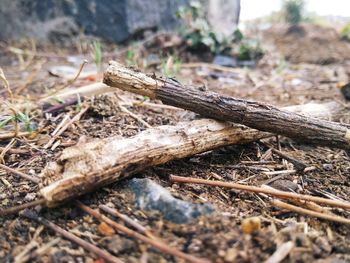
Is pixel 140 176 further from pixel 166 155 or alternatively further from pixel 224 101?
pixel 224 101

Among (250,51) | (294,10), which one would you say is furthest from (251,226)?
(294,10)

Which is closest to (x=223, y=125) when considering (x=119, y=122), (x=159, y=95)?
(x=159, y=95)

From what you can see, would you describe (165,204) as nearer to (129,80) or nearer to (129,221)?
(129,221)

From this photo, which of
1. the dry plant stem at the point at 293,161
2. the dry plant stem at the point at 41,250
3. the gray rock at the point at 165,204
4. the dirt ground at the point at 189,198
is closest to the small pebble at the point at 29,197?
the dirt ground at the point at 189,198

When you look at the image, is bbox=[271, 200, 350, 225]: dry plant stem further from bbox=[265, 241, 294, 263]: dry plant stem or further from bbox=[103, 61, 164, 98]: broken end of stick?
bbox=[103, 61, 164, 98]: broken end of stick

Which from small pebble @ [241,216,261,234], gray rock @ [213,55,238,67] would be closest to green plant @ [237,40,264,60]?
gray rock @ [213,55,238,67]

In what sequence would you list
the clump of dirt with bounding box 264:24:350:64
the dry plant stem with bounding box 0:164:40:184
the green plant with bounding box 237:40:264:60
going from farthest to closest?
the clump of dirt with bounding box 264:24:350:64 → the green plant with bounding box 237:40:264:60 → the dry plant stem with bounding box 0:164:40:184

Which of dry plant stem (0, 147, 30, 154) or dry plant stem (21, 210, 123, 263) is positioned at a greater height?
dry plant stem (0, 147, 30, 154)
